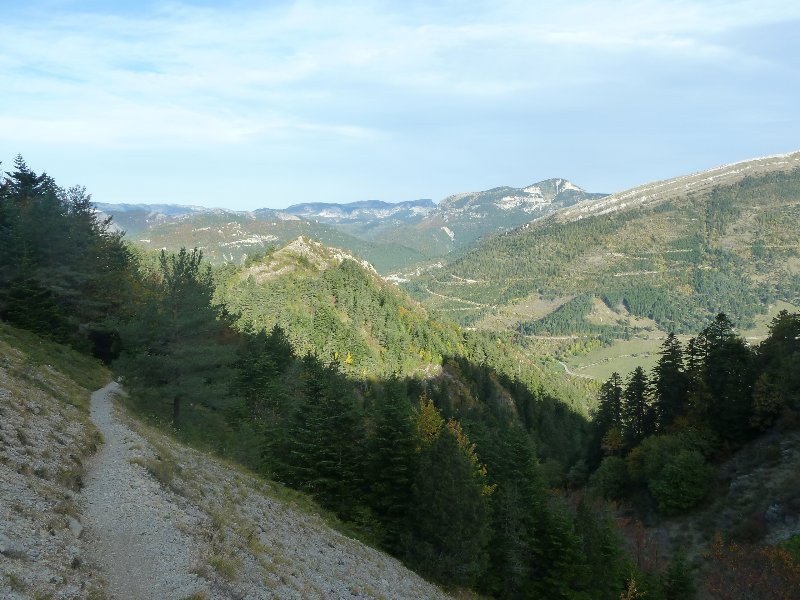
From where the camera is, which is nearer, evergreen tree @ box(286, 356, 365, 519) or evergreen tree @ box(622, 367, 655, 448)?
evergreen tree @ box(286, 356, 365, 519)

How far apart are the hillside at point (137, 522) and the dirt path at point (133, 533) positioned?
1.8 inches

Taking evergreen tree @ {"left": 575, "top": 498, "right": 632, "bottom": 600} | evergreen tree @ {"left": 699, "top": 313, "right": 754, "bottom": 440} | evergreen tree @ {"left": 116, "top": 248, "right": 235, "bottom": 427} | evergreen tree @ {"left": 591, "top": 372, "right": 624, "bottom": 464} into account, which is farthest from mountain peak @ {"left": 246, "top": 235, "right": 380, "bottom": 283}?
evergreen tree @ {"left": 575, "top": 498, "right": 632, "bottom": 600}

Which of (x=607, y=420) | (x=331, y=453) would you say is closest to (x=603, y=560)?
(x=331, y=453)

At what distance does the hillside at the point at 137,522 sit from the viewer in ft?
45.0

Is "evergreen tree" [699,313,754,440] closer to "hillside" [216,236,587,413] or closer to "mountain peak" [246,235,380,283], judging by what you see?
"hillside" [216,236,587,413]

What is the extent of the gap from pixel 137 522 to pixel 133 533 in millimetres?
757

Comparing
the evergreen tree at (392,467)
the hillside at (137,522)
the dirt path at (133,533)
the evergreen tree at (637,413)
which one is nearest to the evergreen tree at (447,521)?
the evergreen tree at (392,467)

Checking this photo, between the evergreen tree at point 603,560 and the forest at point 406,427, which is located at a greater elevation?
the forest at point 406,427

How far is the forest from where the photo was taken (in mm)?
36969

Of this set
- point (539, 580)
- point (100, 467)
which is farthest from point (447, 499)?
point (100, 467)

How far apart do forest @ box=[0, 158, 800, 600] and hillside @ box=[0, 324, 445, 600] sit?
5163 mm

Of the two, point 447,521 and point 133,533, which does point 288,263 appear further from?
point 133,533

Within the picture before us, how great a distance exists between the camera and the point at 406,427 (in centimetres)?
4019

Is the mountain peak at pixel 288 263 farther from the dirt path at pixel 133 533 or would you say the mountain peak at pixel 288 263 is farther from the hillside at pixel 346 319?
the dirt path at pixel 133 533
